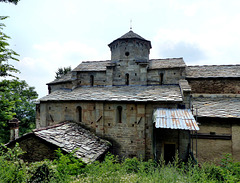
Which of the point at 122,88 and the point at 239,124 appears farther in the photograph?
the point at 122,88

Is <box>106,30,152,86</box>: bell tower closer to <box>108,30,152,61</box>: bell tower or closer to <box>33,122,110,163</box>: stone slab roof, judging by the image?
<box>108,30,152,61</box>: bell tower

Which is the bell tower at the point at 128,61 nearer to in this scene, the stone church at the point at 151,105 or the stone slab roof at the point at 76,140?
the stone church at the point at 151,105

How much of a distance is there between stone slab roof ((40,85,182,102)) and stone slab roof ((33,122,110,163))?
2.35 m

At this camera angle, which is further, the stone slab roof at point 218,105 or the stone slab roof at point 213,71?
the stone slab roof at point 213,71

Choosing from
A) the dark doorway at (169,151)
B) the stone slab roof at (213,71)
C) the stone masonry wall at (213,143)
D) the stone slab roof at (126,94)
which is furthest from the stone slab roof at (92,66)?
the stone masonry wall at (213,143)

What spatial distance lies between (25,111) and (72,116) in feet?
55.3

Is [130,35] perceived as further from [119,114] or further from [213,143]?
[213,143]

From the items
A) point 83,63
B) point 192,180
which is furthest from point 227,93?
point 83,63

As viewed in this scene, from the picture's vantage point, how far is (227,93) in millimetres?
9719

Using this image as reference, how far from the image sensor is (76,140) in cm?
754

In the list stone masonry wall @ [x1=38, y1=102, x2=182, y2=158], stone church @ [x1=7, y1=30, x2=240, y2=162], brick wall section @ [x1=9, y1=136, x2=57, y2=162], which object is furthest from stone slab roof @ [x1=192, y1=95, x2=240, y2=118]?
brick wall section @ [x1=9, y1=136, x2=57, y2=162]

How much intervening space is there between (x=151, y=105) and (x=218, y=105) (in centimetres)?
442

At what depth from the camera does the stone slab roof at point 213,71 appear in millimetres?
9970

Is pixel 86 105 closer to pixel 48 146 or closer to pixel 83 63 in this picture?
pixel 48 146
